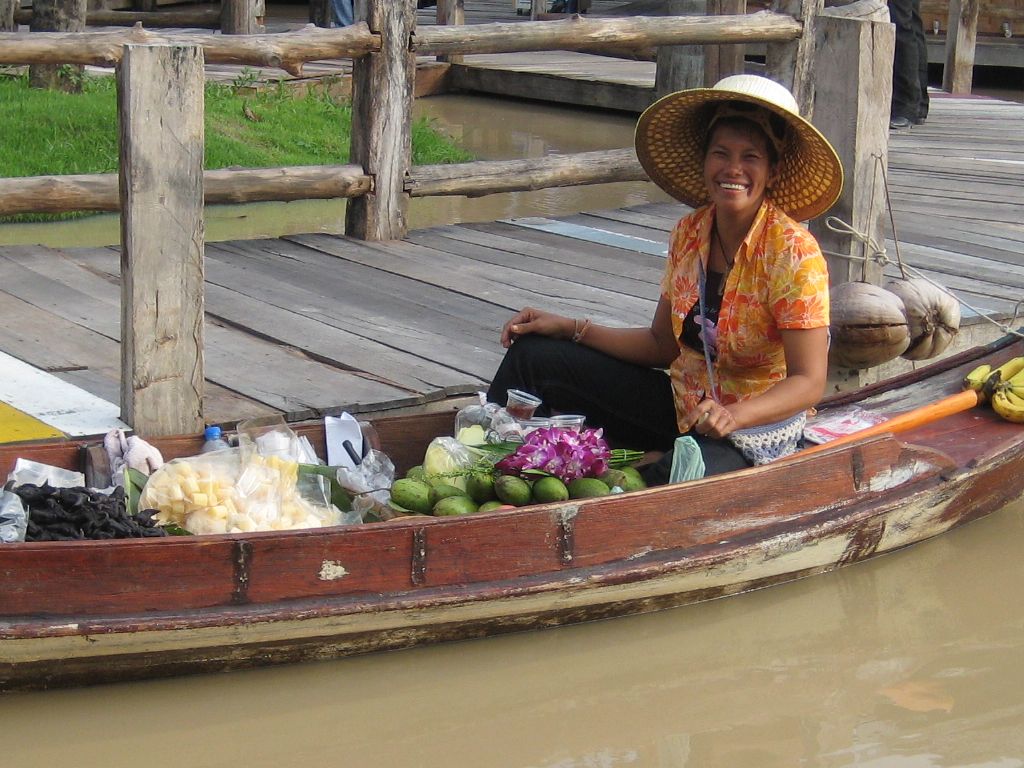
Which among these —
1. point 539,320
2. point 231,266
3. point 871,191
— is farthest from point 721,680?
point 231,266

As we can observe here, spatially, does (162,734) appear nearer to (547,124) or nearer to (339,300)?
(339,300)

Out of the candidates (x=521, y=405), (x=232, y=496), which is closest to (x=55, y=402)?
(x=232, y=496)

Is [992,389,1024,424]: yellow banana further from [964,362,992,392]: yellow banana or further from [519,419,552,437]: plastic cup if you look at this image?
[519,419,552,437]: plastic cup

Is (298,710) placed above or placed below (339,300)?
below

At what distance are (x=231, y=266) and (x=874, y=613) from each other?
318 cm

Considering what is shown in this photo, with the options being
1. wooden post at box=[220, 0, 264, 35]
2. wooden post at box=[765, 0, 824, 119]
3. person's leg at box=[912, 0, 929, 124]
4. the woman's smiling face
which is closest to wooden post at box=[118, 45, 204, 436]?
the woman's smiling face

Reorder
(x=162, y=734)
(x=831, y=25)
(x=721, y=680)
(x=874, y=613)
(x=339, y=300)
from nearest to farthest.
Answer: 1. (x=162, y=734)
2. (x=721, y=680)
3. (x=874, y=613)
4. (x=831, y=25)
5. (x=339, y=300)

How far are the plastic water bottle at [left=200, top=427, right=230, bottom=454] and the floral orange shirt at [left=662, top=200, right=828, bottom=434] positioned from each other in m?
1.23

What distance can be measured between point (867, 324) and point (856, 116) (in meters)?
0.70

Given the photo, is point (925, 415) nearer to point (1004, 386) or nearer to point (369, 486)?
point (1004, 386)

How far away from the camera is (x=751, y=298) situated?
11.9 ft

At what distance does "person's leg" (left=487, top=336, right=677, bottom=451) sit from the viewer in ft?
13.2

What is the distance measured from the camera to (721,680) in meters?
3.45

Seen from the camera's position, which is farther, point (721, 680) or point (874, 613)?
point (874, 613)
